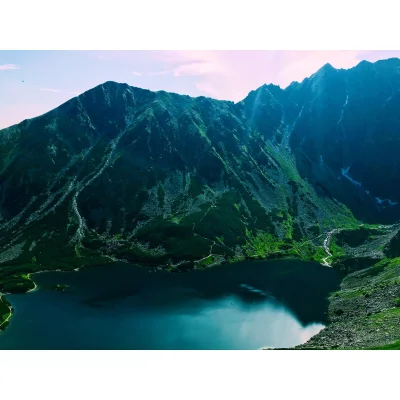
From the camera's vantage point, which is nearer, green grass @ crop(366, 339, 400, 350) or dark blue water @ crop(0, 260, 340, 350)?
green grass @ crop(366, 339, 400, 350)

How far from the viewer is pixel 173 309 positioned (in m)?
107

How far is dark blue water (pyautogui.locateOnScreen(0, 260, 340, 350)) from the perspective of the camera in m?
88.4

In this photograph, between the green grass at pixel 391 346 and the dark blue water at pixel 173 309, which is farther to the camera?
the dark blue water at pixel 173 309

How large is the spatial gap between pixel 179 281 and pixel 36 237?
238 feet

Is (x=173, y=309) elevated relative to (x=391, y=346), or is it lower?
elevated

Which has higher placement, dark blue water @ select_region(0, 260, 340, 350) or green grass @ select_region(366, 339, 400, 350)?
dark blue water @ select_region(0, 260, 340, 350)

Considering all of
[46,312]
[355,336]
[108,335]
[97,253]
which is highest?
[97,253]

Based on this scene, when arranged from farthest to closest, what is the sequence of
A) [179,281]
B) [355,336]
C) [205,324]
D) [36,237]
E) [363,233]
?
[363,233]
[36,237]
[179,281]
[205,324]
[355,336]

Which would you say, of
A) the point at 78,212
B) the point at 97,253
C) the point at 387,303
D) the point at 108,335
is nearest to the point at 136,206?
the point at 78,212

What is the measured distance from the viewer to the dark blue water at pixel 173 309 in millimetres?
88375

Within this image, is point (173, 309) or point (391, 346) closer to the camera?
point (391, 346)

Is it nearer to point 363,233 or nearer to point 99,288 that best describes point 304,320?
point 99,288

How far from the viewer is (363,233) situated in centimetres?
18112

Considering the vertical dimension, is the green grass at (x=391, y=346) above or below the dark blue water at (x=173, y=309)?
below
